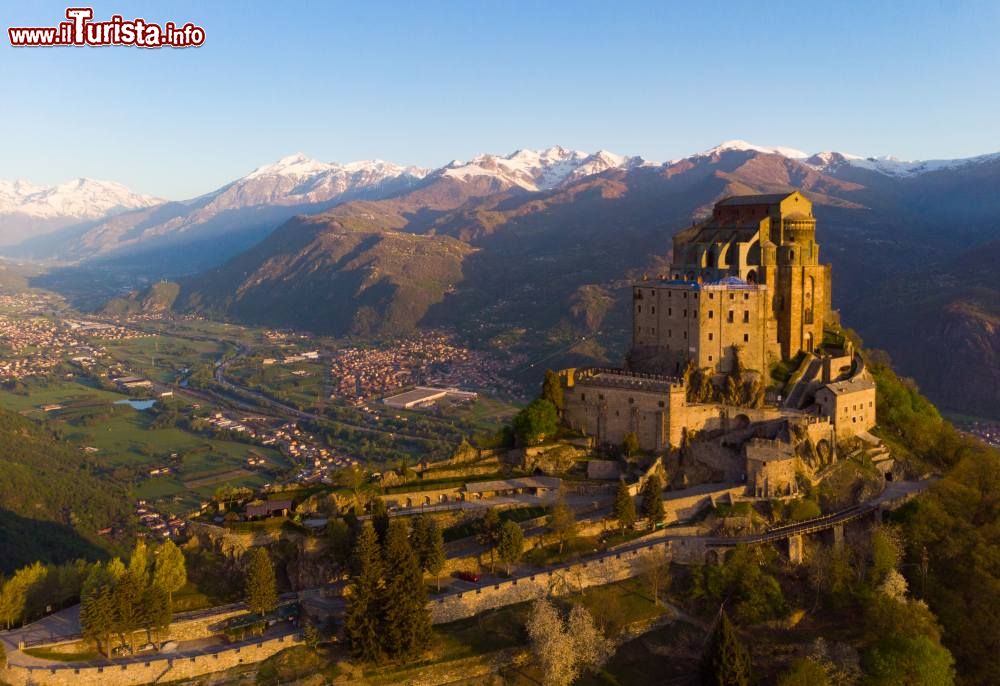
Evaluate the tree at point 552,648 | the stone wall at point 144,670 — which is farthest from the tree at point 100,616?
the tree at point 552,648

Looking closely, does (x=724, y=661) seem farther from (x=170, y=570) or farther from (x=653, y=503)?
(x=170, y=570)

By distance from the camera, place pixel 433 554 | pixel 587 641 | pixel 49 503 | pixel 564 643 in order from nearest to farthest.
Answer: pixel 564 643, pixel 587 641, pixel 433 554, pixel 49 503

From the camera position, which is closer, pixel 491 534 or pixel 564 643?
pixel 564 643

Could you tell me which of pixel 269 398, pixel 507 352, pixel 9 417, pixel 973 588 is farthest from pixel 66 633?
pixel 507 352

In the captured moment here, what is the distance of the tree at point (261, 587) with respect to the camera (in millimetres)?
39156

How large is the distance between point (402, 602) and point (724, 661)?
42.6 feet

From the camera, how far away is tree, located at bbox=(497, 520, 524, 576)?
4172cm

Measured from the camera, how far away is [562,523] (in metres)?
43.6

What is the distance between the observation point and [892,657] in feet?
122

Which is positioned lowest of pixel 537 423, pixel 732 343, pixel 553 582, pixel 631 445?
pixel 553 582

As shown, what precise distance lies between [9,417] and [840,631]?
121 m

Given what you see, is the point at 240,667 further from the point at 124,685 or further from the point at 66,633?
the point at 66,633

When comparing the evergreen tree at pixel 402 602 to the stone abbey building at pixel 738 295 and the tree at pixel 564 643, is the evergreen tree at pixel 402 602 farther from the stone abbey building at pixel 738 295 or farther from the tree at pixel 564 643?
the stone abbey building at pixel 738 295

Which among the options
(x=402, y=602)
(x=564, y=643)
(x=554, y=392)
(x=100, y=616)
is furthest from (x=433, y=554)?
(x=554, y=392)
